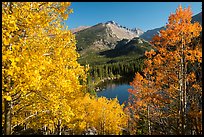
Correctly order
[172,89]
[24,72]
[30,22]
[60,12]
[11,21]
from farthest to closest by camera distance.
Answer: [172,89], [60,12], [30,22], [24,72], [11,21]

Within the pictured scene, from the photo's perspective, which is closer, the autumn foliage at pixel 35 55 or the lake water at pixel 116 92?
the autumn foliage at pixel 35 55

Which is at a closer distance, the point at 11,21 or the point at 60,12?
the point at 11,21

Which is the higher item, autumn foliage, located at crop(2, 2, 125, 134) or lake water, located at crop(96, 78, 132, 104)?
lake water, located at crop(96, 78, 132, 104)

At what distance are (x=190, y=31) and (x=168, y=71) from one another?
3.48m

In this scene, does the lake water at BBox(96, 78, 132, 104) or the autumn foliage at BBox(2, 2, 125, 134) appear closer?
the autumn foliage at BBox(2, 2, 125, 134)

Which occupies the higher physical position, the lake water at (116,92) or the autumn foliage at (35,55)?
the lake water at (116,92)

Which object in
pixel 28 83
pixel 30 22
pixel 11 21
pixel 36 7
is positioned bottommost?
pixel 28 83

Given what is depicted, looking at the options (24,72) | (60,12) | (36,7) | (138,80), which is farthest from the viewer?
(138,80)

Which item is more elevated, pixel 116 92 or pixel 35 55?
pixel 116 92

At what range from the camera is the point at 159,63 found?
15062mm

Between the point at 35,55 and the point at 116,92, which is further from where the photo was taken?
the point at 116,92

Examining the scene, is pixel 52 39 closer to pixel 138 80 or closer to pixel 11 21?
pixel 11 21

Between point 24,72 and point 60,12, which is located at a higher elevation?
point 60,12

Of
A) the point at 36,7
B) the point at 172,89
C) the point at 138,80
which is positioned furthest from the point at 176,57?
the point at 138,80
